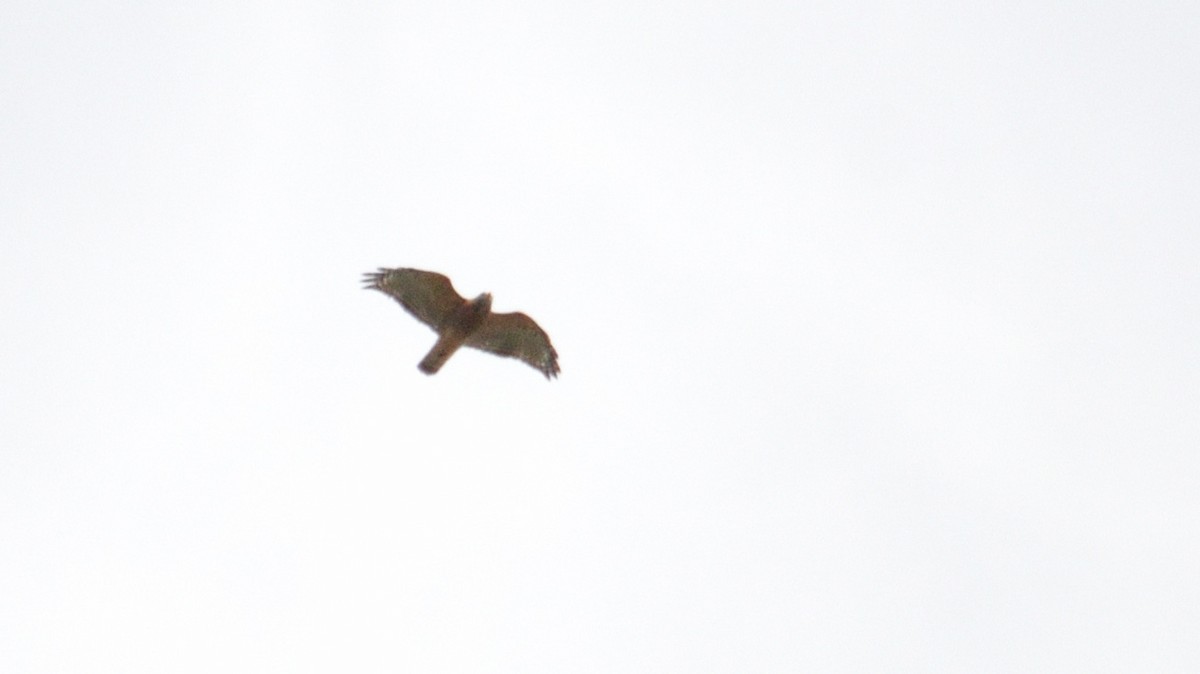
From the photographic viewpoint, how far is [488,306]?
1037 inches

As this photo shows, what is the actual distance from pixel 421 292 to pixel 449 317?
57 cm

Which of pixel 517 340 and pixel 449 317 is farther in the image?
pixel 517 340

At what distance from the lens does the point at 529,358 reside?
27.5 m

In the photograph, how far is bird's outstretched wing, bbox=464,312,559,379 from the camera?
26766 mm

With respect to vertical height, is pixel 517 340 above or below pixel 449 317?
above

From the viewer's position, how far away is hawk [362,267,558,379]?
86.1ft

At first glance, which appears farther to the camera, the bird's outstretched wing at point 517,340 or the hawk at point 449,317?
the bird's outstretched wing at point 517,340

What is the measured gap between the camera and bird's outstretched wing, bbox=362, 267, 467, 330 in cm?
2616

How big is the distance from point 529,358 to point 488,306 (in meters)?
1.53

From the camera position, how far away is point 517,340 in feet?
89.4

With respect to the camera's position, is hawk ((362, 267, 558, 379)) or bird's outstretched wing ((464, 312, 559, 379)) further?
bird's outstretched wing ((464, 312, 559, 379))

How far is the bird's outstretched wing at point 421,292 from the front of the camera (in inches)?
1030

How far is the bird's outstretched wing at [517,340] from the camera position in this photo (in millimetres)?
26766

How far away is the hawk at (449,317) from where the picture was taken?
26250mm
